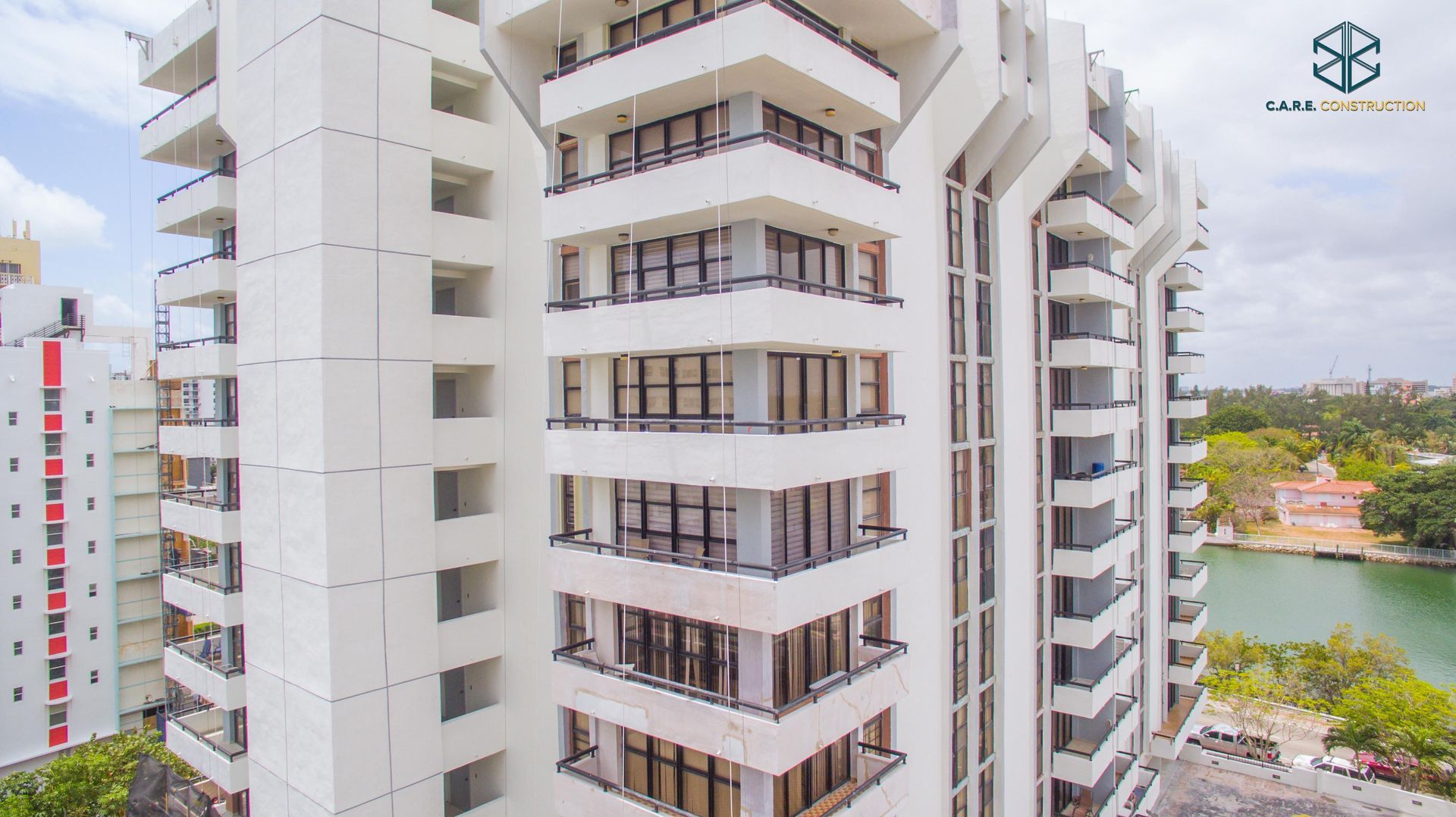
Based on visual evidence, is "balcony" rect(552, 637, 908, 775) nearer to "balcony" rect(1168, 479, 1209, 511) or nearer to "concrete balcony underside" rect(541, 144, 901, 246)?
"concrete balcony underside" rect(541, 144, 901, 246)

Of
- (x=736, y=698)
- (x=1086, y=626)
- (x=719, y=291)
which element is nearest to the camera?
(x=736, y=698)

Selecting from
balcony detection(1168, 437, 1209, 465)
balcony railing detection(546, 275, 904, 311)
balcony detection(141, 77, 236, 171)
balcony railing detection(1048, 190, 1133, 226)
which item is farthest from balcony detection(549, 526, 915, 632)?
balcony detection(1168, 437, 1209, 465)

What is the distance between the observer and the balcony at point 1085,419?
21.3 m

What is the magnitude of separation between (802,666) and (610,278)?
7.66 meters

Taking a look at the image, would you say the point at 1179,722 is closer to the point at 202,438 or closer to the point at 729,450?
the point at 729,450

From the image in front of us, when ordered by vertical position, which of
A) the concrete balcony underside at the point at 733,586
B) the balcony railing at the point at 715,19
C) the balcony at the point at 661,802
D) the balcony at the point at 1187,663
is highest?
the balcony railing at the point at 715,19

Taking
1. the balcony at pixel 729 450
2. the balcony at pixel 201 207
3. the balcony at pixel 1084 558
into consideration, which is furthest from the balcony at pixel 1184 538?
the balcony at pixel 201 207

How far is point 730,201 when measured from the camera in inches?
416

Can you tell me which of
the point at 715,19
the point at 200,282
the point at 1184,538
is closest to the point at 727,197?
the point at 715,19

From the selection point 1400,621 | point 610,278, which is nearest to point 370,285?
point 610,278

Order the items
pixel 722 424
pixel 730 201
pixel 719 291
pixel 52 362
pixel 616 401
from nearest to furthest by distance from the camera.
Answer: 1. pixel 730 201
2. pixel 722 424
3. pixel 719 291
4. pixel 616 401
5. pixel 52 362

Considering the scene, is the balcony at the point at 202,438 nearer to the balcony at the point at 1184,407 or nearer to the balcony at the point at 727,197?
the balcony at the point at 727,197

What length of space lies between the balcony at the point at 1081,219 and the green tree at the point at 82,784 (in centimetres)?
3089

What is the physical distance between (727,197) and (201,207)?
51.4 ft
